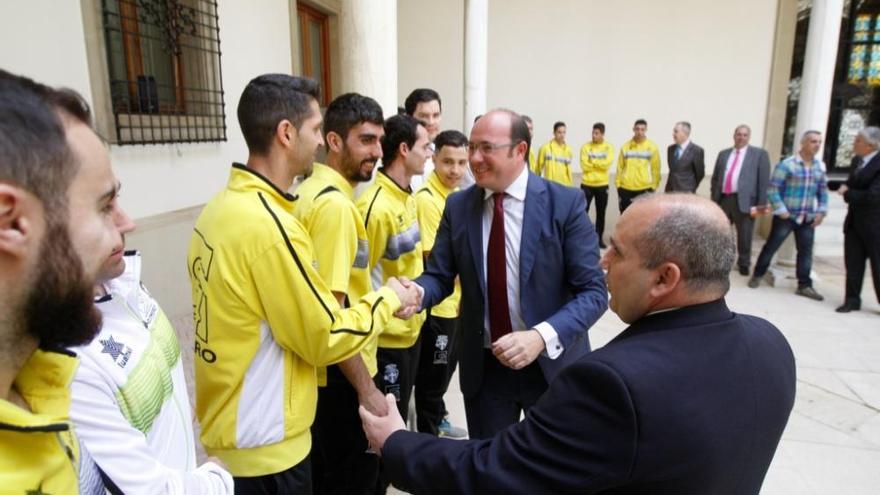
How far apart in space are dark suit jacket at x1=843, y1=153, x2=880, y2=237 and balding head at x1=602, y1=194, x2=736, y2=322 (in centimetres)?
573

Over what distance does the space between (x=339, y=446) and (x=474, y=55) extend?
6.79 m

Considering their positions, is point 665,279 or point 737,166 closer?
point 665,279

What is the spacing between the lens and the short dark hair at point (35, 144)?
647 mm

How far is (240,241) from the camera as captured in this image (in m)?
1.59

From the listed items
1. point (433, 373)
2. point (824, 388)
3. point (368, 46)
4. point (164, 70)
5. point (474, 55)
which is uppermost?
point (474, 55)

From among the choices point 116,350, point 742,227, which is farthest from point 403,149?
point 742,227

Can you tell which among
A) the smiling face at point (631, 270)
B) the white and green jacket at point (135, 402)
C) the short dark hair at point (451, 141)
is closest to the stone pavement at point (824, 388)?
the short dark hair at point (451, 141)

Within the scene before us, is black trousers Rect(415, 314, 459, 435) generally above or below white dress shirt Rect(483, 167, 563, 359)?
below

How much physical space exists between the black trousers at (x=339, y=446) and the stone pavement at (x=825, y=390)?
135 cm

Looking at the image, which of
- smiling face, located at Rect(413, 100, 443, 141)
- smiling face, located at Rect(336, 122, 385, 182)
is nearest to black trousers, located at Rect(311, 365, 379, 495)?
smiling face, located at Rect(336, 122, 385, 182)

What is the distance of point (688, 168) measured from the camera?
27.7 ft

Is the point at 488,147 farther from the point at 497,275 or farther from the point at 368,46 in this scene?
the point at 368,46

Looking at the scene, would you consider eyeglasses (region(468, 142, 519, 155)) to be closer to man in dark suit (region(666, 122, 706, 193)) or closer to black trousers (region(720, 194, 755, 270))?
black trousers (region(720, 194, 755, 270))

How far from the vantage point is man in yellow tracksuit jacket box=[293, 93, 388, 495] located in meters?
A: 1.99
